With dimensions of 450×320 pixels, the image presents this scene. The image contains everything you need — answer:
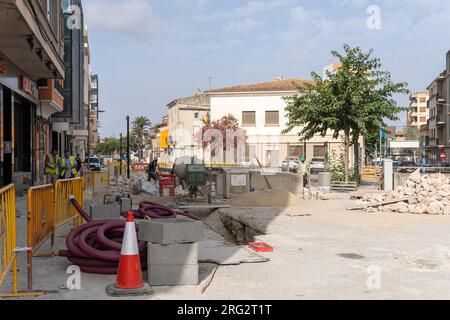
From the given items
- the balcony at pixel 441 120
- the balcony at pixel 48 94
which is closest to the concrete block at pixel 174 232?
the balcony at pixel 48 94

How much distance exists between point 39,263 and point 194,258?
2.58 m

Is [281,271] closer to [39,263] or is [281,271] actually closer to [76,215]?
[39,263]

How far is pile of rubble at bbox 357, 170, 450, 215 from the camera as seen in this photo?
15.8 m

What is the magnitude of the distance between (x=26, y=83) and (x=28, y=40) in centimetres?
691

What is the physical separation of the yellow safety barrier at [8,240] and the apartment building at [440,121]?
248 feet

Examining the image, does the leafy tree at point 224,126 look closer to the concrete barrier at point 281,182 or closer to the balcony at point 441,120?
the concrete barrier at point 281,182

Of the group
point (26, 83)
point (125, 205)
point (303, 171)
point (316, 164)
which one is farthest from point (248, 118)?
point (125, 205)

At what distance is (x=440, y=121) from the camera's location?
84.4 m

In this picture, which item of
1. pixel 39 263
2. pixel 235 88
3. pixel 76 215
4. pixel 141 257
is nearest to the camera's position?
pixel 141 257

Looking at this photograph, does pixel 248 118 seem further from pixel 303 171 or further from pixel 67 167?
pixel 67 167

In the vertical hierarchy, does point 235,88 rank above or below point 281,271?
above
